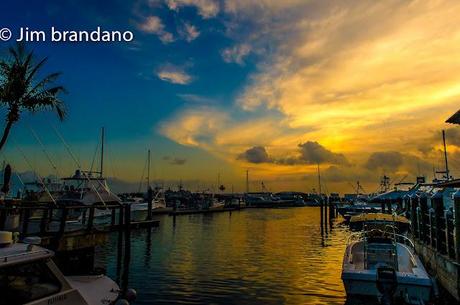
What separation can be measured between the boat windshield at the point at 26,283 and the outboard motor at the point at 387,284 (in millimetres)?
12304

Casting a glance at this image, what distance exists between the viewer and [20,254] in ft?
24.0

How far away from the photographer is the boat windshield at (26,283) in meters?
6.87

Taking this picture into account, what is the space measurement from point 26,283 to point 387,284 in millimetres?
13085

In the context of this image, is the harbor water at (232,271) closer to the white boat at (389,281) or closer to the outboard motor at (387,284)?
the white boat at (389,281)

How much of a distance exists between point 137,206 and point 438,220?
73.5 m

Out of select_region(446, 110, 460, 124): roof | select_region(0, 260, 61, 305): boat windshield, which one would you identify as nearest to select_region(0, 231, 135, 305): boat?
select_region(0, 260, 61, 305): boat windshield

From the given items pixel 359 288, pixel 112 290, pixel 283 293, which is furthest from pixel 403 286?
pixel 112 290

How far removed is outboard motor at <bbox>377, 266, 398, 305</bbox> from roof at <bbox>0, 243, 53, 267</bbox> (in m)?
12.5

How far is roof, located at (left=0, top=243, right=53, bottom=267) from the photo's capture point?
693 cm

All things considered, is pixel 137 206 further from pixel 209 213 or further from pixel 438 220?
pixel 438 220

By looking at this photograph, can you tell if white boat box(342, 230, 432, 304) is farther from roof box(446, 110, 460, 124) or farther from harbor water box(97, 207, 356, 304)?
roof box(446, 110, 460, 124)

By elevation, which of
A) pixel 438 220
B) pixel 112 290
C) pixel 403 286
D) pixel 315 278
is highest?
pixel 438 220

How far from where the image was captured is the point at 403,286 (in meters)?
15.1

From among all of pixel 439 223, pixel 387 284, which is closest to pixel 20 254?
pixel 387 284
